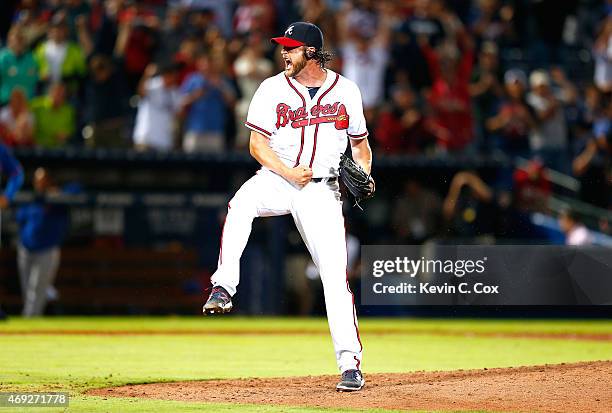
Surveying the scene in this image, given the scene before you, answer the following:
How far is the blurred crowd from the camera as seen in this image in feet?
54.2

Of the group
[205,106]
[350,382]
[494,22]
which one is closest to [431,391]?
[350,382]

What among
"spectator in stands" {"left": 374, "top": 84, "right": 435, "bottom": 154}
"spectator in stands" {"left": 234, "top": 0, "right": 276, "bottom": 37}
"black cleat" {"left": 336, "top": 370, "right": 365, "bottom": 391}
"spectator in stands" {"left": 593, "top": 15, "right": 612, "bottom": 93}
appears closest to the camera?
"black cleat" {"left": 336, "top": 370, "right": 365, "bottom": 391}

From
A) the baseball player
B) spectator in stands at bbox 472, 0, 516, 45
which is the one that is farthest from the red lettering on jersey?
spectator in stands at bbox 472, 0, 516, 45

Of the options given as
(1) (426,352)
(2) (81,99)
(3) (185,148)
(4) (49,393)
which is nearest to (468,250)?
(1) (426,352)

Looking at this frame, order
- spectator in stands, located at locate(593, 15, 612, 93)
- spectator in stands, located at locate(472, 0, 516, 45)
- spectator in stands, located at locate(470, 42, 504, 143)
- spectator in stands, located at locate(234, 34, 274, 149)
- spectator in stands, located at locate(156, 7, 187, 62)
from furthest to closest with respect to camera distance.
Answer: spectator in stands, located at locate(472, 0, 516, 45) < spectator in stands, located at locate(593, 15, 612, 93) < spectator in stands, located at locate(470, 42, 504, 143) < spectator in stands, located at locate(156, 7, 187, 62) < spectator in stands, located at locate(234, 34, 274, 149)

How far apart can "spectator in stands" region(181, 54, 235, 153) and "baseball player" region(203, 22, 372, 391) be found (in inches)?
345

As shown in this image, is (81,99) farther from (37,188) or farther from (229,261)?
(229,261)

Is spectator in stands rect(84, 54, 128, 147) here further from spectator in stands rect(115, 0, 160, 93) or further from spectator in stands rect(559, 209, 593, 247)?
spectator in stands rect(559, 209, 593, 247)

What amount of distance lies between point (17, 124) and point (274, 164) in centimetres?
949

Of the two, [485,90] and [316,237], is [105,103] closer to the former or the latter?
[485,90]

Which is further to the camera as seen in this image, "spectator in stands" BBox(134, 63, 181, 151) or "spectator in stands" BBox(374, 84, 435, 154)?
"spectator in stands" BBox(374, 84, 435, 154)

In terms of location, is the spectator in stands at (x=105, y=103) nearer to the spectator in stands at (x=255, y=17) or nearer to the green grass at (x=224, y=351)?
the spectator in stands at (x=255, y=17)

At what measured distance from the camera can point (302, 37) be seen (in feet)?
25.0

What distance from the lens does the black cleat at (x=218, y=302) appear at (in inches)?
286
